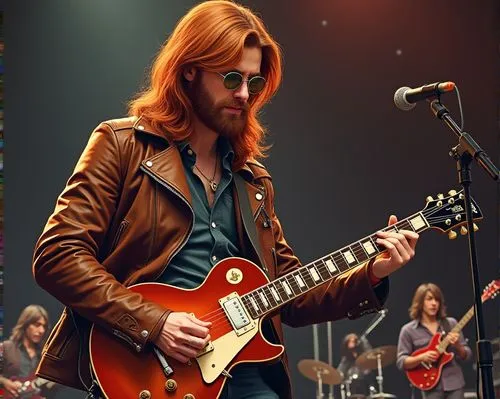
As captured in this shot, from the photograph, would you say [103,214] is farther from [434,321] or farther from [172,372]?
[434,321]

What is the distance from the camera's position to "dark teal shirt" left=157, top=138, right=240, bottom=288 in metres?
2.73

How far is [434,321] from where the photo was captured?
945 centimetres

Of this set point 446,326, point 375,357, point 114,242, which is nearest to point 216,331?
point 114,242

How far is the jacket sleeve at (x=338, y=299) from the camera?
2922 mm

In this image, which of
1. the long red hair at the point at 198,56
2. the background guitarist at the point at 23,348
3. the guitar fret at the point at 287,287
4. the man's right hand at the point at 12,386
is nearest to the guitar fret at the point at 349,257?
the guitar fret at the point at 287,287

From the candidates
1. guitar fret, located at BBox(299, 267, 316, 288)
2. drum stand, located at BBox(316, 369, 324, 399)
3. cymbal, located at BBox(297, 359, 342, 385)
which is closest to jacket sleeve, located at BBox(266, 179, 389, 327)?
guitar fret, located at BBox(299, 267, 316, 288)

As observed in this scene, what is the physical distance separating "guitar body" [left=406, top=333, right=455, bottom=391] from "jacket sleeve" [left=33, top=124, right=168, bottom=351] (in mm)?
6813

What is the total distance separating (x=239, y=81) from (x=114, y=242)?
639mm

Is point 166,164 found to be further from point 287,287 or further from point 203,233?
point 287,287

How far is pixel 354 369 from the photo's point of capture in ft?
32.4

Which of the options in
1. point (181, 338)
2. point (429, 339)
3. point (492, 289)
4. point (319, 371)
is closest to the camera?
point (181, 338)

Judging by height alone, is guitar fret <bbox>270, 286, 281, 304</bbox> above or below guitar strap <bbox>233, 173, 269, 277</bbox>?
below

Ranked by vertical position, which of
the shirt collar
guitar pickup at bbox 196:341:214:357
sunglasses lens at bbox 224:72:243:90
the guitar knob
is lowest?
the guitar knob

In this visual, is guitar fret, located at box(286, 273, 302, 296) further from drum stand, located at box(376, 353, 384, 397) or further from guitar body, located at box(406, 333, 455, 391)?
drum stand, located at box(376, 353, 384, 397)
